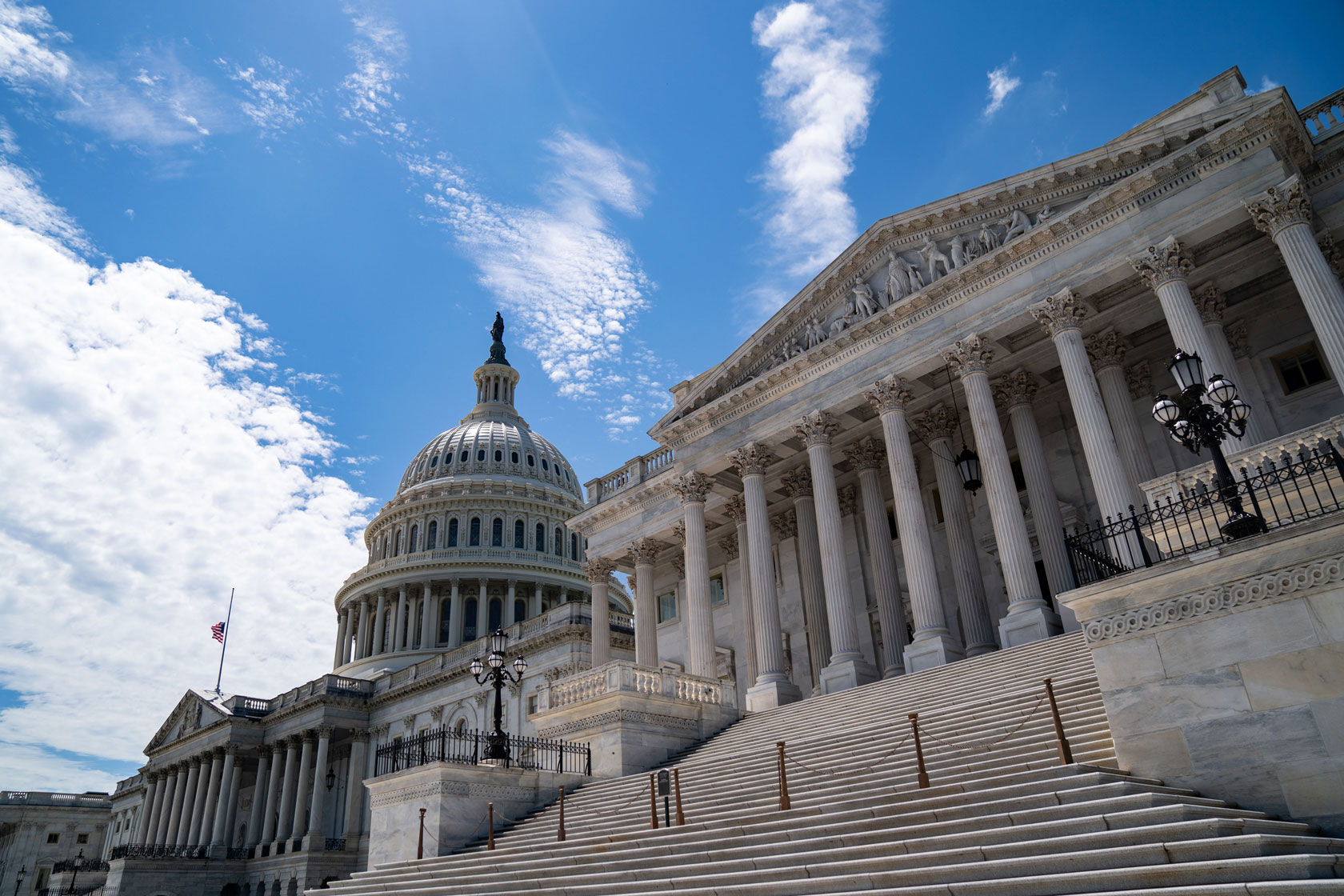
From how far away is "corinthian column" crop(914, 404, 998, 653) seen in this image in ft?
91.6

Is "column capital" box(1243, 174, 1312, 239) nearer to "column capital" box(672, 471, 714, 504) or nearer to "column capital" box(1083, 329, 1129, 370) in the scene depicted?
"column capital" box(1083, 329, 1129, 370)

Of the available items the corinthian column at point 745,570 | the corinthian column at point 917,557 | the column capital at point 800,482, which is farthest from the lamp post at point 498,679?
the column capital at point 800,482

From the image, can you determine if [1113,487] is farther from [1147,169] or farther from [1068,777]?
[1068,777]

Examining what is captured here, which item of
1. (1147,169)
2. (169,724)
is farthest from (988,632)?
(169,724)

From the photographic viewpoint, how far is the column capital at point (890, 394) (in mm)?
27844

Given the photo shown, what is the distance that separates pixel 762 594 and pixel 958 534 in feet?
22.6

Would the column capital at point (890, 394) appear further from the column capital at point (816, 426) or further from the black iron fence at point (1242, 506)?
the black iron fence at point (1242, 506)

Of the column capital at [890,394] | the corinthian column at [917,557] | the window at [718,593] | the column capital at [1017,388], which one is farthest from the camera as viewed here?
the window at [718,593]

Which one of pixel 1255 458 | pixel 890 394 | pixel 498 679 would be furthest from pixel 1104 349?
pixel 498 679

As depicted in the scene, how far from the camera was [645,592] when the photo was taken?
1494 inches

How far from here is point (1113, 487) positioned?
21875mm

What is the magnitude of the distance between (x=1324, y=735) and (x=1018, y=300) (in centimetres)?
1748

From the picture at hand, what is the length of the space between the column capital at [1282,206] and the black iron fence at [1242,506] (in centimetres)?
722

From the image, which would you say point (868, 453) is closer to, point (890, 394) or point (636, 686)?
point (890, 394)
